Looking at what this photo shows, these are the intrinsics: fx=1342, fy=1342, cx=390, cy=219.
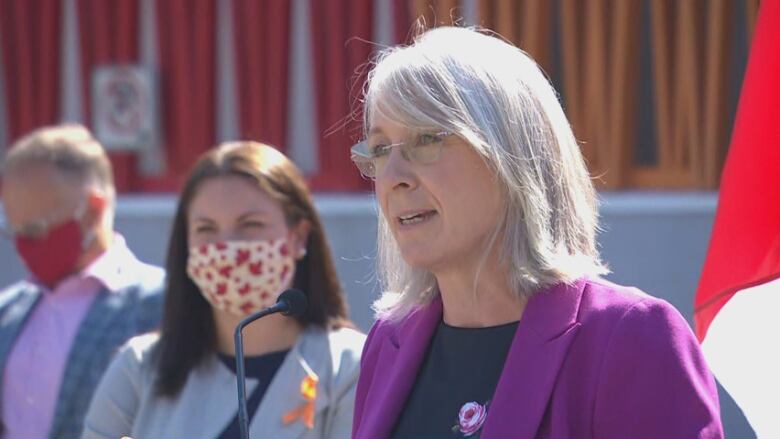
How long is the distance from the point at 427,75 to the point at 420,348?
602 millimetres

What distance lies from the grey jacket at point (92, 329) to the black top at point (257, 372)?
75cm

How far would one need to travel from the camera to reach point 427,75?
2.73 m

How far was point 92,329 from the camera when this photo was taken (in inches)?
192

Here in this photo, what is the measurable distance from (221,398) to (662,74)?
Result: 3.32 meters

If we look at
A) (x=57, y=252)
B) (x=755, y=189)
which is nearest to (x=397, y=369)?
(x=755, y=189)

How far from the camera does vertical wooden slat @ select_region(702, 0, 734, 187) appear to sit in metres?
6.36

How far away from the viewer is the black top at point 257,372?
12.9ft

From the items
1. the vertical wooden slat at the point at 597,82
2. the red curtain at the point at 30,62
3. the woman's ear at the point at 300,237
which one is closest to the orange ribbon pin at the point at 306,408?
the woman's ear at the point at 300,237

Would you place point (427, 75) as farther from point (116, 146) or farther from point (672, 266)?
point (116, 146)

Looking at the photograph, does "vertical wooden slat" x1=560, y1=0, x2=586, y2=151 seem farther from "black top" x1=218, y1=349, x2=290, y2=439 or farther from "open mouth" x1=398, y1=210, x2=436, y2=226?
"open mouth" x1=398, y1=210, x2=436, y2=226

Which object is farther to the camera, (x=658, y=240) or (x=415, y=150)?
(x=658, y=240)

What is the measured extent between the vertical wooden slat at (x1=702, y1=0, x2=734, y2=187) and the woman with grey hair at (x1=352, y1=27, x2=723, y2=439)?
12.3 feet

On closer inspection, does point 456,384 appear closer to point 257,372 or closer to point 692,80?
point 257,372

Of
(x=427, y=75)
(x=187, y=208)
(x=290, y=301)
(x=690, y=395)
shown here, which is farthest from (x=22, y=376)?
(x=690, y=395)
